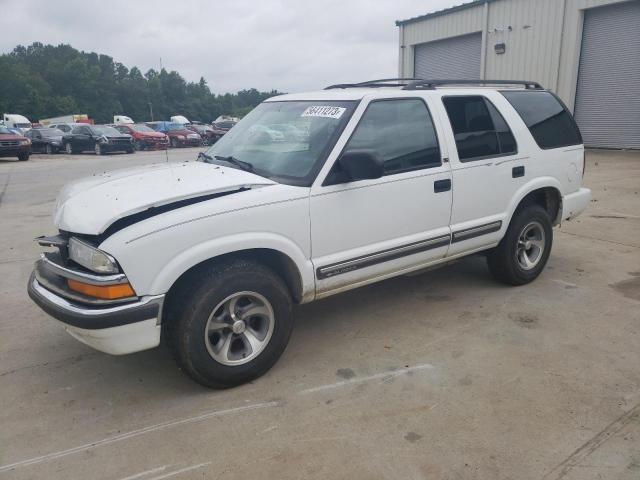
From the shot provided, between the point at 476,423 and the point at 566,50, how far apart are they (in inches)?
707

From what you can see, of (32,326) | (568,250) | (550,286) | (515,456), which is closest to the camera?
(515,456)

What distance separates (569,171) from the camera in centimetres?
507

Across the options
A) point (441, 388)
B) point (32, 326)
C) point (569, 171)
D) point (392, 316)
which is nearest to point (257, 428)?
point (441, 388)

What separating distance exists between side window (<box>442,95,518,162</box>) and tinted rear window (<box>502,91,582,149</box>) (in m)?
0.33

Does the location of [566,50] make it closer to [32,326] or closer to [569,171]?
[569,171]

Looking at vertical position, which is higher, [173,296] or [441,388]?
[173,296]

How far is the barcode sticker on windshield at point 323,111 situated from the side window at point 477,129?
0.99m

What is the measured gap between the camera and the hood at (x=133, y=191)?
2.94 m

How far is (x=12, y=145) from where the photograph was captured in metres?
21.5

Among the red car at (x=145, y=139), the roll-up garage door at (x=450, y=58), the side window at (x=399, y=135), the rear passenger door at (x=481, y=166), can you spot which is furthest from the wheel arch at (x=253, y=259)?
the red car at (x=145, y=139)

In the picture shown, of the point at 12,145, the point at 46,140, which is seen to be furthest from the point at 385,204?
the point at 46,140

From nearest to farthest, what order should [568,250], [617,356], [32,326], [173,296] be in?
1. [173,296]
2. [617,356]
3. [32,326]
4. [568,250]

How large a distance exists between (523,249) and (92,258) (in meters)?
3.73

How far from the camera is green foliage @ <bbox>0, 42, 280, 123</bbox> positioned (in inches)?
3268
